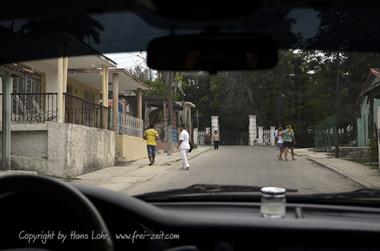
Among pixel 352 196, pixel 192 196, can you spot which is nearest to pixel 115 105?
pixel 192 196

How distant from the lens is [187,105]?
39.0 ft

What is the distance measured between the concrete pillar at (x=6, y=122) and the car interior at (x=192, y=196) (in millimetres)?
12849

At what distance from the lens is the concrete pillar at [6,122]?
16.2 meters

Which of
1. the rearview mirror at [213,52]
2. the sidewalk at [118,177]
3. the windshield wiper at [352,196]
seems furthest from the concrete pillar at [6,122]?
the rearview mirror at [213,52]

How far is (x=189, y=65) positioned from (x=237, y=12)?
0.49 m

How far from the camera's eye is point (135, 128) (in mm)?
28688

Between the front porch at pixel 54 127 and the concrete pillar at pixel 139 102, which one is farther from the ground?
the concrete pillar at pixel 139 102

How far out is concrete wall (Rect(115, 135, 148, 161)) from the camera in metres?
24.7

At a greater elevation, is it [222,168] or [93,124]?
[93,124]

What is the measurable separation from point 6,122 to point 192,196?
42.7ft

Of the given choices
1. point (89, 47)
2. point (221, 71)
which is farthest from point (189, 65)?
Answer: point (89, 47)

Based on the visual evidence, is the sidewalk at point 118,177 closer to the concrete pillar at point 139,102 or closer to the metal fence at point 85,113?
the metal fence at point 85,113

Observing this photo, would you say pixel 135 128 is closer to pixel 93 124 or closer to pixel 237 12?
pixel 93 124

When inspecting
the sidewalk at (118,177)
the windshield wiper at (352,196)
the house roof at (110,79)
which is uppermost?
the house roof at (110,79)
